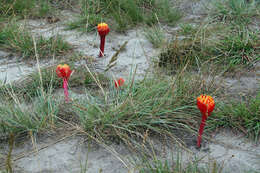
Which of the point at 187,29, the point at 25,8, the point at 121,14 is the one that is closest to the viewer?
the point at 187,29

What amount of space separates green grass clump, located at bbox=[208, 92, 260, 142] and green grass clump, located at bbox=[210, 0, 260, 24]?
64.7 inches

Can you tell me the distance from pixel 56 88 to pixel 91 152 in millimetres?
860

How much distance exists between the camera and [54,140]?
2.16 m

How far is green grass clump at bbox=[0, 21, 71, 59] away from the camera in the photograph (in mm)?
3262

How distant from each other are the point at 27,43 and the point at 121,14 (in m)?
1.18

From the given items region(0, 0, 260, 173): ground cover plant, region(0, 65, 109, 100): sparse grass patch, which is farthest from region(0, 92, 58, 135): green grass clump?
region(0, 65, 109, 100): sparse grass patch

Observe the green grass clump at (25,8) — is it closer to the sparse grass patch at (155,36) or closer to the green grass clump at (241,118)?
the sparse grass patch at (155,36)

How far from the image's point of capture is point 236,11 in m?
3.79

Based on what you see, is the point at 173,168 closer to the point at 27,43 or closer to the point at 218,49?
the point at 218,49

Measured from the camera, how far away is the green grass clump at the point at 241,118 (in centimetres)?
221

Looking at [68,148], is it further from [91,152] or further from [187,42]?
[187,42]

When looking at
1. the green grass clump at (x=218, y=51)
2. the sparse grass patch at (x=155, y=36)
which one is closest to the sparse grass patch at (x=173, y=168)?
the green grass clump at (x=218, y=51)

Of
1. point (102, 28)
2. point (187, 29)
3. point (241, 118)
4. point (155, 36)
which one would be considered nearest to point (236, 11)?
point (187, 29)

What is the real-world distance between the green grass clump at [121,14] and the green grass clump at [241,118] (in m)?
1.77
